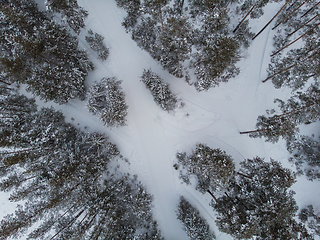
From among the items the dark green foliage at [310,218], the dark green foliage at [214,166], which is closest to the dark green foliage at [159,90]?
the dark green foliage at [214,166]

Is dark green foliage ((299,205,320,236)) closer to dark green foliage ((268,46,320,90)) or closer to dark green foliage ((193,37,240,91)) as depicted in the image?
dark green foliage ((268,46,320,90))

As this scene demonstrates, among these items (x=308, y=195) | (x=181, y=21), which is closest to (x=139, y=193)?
(x=181, y=21)

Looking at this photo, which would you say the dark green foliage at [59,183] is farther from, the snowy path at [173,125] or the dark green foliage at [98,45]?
the dark green foliage at [98,45]

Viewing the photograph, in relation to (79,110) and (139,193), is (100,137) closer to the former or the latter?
(79,110)

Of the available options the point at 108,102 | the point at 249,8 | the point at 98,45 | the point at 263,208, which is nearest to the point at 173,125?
the point at 108,102

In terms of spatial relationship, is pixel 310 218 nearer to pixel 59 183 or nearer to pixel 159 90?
pixel 159 90

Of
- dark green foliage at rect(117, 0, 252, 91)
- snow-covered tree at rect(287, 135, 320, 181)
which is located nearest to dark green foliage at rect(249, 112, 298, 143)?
snow-covered tree at rect(287, 135, 320, 181)
